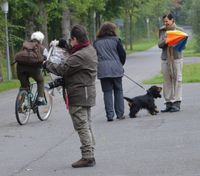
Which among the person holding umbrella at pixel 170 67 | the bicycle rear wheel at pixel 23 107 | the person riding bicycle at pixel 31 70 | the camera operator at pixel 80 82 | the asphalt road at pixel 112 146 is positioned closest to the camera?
the asphalt road at pixel 112 146

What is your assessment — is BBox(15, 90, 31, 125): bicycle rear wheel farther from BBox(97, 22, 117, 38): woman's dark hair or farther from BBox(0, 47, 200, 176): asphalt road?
BBox(97, 22, 117, 38): woman's dark hair

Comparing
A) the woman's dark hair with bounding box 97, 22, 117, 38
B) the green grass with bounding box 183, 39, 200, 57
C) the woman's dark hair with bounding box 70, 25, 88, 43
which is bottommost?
the green grass with bounding box 183, 39, 200, 57

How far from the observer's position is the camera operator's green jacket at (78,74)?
877 centimetres

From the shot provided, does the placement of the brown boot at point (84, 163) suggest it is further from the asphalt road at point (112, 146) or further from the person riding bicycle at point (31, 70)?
the person riding bicycle at point (31, 70)

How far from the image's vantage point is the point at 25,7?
32312 millimetres

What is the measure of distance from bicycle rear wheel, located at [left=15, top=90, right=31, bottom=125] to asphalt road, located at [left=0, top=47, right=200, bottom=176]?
6.1 inches

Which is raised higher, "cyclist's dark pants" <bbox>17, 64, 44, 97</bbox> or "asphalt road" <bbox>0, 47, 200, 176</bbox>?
"cyclist's dark pants" <bbox>17, 64, 44, 97</bbox>

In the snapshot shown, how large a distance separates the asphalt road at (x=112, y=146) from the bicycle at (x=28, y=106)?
155mm

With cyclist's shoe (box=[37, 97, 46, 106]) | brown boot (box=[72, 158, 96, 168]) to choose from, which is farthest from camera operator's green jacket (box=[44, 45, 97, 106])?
cyclist's shoe (box=[37, 97, 46, 106])

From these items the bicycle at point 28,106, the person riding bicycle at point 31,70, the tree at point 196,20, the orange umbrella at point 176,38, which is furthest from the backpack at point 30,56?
the tree at point 196,20

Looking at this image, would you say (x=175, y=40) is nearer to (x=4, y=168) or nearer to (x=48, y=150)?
(x=48, y=150)

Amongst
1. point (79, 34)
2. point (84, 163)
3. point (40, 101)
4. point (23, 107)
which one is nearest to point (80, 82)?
point (79, 34)

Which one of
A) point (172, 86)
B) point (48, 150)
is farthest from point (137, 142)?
point (172, 86)

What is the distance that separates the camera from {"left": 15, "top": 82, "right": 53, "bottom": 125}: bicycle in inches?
535
